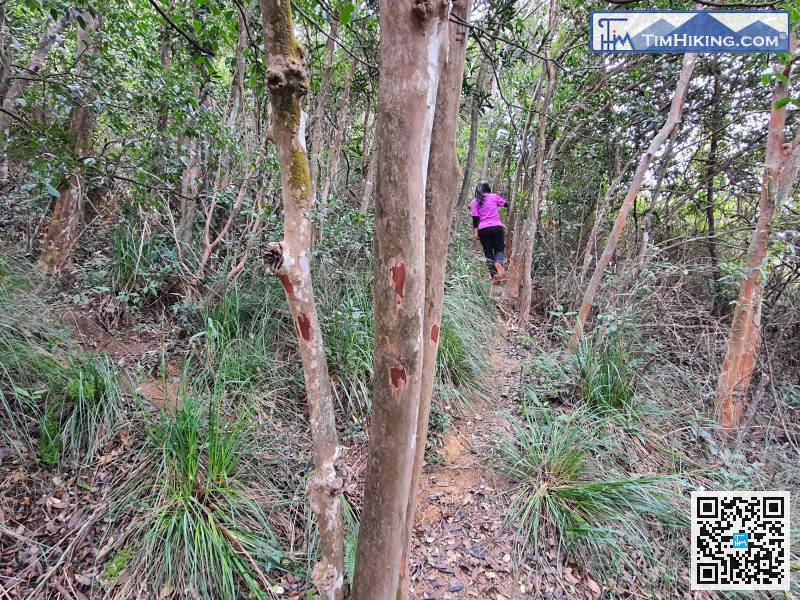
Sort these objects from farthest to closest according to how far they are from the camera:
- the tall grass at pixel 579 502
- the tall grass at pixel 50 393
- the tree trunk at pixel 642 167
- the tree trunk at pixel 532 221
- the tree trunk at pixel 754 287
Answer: the tree trunk at pixel 532 221 < the tree trunk at pixel 642 167 < the tree trunk at pixel 754 287 < the tall grass at pixel 579 502 < the tall grass at pixel 50 393

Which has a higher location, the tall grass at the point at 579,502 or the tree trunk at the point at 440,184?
the tree trunk at the point at 440,184

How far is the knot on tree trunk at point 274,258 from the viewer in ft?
4.38

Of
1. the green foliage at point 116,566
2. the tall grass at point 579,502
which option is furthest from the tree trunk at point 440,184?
the green foliage at point 116,566

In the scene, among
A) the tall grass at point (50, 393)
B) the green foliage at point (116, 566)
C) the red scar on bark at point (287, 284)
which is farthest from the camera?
the tall grass at point (50, 393)

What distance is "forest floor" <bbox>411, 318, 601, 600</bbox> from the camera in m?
2.26

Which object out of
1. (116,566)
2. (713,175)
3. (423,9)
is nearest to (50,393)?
(116,566)

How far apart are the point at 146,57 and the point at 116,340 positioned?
2.34m

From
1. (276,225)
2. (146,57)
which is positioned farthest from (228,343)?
(146,57)

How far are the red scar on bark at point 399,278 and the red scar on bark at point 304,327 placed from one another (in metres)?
0.44

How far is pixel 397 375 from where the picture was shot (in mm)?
1321

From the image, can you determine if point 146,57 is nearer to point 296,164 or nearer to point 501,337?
point 296,164

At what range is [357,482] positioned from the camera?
272cm

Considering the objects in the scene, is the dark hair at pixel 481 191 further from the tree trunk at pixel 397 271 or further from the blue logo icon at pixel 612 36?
the tree trunk at pixel 397 271

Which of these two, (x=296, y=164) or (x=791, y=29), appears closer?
(x=296, y=164)
